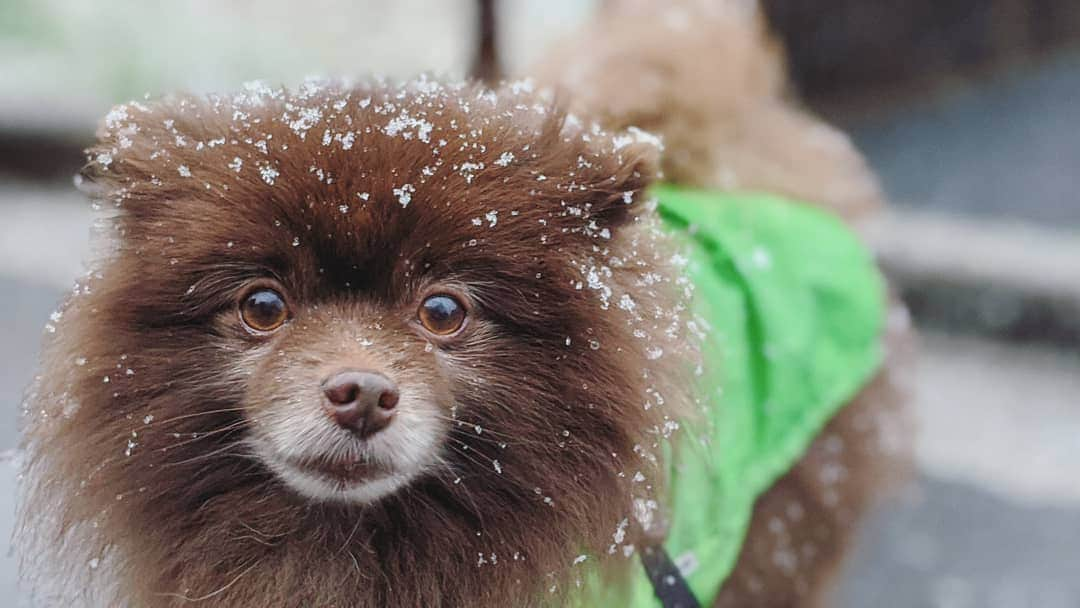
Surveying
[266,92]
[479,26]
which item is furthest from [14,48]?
[266,92]

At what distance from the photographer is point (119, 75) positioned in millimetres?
6234

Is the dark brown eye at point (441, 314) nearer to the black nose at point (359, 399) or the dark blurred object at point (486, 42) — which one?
the black nose at point (359, 399)

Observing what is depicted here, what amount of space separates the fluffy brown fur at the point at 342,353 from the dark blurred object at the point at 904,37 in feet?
14.2

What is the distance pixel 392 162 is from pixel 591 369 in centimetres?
39

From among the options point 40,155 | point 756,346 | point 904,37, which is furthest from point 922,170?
point 40,155

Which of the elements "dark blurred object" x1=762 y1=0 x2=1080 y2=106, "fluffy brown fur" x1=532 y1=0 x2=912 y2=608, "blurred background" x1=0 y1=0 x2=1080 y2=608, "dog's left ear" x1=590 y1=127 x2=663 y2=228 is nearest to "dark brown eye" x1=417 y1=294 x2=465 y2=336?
"dog's left ear" x1=590 y1=127 x2=663 y2=228

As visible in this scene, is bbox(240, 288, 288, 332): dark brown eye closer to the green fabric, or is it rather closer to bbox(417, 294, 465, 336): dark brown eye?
bbox(417, 294, 465, 336): dark brown eye

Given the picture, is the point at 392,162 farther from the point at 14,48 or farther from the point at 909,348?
the point at 14,48

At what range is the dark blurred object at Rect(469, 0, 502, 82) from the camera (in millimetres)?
3842

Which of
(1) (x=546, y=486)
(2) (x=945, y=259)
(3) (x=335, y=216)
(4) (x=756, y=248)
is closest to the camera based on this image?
(3) (x=335, y=216)

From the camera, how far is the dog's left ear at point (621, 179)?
5.09ft

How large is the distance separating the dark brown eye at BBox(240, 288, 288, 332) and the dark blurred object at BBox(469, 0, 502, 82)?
8.26 ft

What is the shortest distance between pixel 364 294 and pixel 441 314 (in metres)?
0.10

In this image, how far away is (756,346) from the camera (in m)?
2.28
